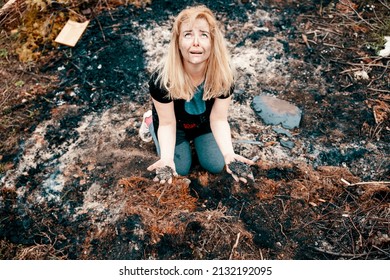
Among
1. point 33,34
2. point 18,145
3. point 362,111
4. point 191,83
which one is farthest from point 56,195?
point 362,111

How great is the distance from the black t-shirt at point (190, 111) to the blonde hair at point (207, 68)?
0.16ft

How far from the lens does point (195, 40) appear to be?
1.89 meters

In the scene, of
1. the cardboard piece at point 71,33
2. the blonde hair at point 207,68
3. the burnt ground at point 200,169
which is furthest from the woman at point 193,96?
the cardboard piece at point 71,33

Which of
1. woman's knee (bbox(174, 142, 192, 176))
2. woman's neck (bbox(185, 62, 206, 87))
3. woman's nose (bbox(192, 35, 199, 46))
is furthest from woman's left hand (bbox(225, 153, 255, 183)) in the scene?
woman's nose (bbox(192, 35, 199, 46))

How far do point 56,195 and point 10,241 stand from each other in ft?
1.42

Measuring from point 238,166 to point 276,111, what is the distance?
0.90 m

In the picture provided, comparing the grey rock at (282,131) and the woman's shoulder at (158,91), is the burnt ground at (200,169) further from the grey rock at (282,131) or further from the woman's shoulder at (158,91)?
the woman's shoulder at (158,91)

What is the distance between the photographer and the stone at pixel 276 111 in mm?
3039

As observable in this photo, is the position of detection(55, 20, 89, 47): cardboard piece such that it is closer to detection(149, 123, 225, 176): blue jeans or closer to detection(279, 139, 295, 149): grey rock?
detection(149, 123, 225, 176): blue jeans

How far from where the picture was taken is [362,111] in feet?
10.1

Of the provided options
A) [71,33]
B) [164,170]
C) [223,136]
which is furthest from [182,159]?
[71,33]

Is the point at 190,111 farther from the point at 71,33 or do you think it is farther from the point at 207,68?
the point at 71,33

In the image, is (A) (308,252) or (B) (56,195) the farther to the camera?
(B) (56,195)
